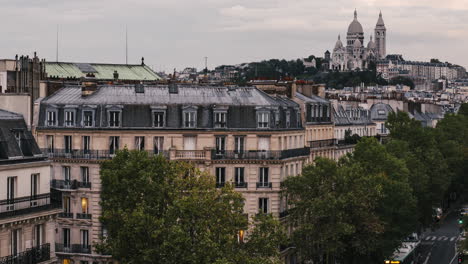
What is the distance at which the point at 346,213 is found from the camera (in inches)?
2830

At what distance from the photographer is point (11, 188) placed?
1748 inches

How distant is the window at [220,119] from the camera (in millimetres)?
72688

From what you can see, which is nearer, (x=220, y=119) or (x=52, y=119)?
(x=220, y=119)

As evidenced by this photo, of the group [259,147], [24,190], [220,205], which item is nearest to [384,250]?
[259,147]

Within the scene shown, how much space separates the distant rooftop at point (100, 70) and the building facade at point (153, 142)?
1234 inches

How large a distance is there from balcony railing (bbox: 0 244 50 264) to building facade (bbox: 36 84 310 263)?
80.0 ft

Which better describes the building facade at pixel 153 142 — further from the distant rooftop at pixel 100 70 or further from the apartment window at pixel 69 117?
the distant rooftop at pixel 100 70

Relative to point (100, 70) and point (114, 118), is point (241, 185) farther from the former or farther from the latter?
point (100, 70)

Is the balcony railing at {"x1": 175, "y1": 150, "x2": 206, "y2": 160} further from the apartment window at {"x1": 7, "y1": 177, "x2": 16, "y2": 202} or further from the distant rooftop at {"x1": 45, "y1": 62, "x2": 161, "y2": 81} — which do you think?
the distant rooftop at {"x1": 45, "y1": 62, "x2": 161, "y2": 81}

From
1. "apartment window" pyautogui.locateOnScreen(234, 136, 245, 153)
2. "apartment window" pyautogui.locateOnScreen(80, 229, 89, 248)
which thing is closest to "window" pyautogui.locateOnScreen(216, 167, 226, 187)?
"apartment window" pyautogui.locateOnScreen(234, 136, 245, 153)

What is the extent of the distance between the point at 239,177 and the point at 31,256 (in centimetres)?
2861

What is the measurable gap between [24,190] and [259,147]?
29406 mm

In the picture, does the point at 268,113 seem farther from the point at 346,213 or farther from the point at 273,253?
the point at 273,253

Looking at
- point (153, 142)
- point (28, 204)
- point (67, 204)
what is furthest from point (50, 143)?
point (28, 204)
